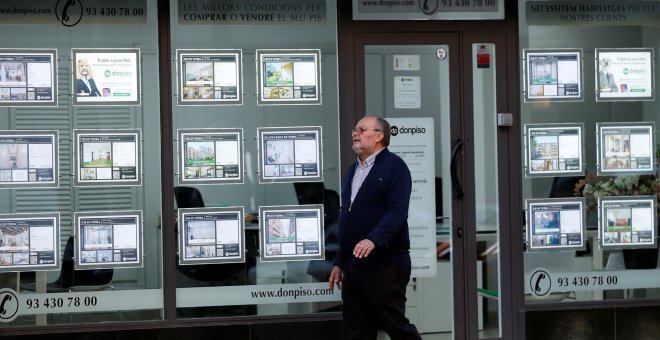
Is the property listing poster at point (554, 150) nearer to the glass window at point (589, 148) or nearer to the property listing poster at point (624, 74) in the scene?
the glass window at point (589, 148)

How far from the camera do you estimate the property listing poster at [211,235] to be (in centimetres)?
702

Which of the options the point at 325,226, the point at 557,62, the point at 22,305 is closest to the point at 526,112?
the point at 557,62

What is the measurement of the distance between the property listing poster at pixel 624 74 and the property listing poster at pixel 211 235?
9.59 feet

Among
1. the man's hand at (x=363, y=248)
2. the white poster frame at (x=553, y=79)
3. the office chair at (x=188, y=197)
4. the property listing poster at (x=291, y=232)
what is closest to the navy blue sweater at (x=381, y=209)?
the man's hand at (x=363, y=248)

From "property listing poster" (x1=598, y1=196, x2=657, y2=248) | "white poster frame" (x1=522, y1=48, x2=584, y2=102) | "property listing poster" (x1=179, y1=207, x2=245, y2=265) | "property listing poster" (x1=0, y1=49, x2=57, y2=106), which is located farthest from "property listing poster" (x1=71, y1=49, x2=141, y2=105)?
"property listing poster" (x1=598, y1=196, x2=657, y2=248)

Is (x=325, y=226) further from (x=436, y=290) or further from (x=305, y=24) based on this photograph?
(x=305, y=24)

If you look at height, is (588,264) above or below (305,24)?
below

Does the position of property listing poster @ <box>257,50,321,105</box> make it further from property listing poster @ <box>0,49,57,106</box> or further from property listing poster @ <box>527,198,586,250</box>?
property listing poster @ <box>527,198,586,250</box>

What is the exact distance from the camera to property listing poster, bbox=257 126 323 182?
7078 millimetres

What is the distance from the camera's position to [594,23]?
7.46 m

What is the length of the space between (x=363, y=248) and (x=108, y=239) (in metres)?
2.11

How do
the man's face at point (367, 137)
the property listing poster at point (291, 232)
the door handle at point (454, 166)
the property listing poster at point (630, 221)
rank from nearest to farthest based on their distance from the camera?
1. the man's face at point (367, 137)
2. the property listing poster at point (291, 232)
3. the door handle at point (454, 166)
4. the property listing poster at point (630, 221)

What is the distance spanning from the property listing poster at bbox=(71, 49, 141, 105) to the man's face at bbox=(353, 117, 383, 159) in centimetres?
174

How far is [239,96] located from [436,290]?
2.06 meters
